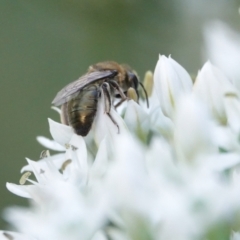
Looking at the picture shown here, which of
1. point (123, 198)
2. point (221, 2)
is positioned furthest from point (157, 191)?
point (221, 2)

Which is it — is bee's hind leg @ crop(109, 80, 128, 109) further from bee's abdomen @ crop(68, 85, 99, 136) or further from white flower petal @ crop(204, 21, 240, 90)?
white flower petal @ crop(204, 21, 240, 90)

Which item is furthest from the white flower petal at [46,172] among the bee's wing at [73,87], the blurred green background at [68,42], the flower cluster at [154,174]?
the blurred green background at [68,42]

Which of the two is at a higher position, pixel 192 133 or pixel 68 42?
pixel 68 42

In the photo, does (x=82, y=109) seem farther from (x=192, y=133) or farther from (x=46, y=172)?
(x=192, y=133)

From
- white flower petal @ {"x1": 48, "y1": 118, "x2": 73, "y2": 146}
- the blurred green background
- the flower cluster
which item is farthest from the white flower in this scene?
the blurred green background

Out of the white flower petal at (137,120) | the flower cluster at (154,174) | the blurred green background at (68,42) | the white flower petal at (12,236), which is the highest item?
the blurred green background at (68,42)

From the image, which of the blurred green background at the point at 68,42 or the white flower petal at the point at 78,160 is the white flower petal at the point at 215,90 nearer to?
the white flower petal at the point at 78,160

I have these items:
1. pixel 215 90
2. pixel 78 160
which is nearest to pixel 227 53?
pixel 215 90
